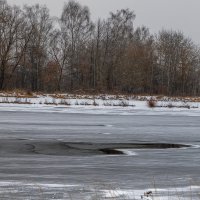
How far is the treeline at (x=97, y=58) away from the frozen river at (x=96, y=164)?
59.5m

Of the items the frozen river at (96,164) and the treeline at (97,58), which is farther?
the treeline at (97,58)

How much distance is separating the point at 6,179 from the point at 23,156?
3.15 m

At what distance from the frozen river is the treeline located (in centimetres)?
5947

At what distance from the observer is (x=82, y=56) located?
271 feet

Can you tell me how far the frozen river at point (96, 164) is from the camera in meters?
8.05

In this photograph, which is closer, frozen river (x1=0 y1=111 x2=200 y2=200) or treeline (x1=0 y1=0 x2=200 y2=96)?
frozen river (x1=0 y1=111 x2=200 y2=200)

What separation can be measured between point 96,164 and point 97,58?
72.4m

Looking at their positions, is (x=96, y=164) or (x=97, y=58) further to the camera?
(x=97, y=58)

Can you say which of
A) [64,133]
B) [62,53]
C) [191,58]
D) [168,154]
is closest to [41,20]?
[62,53]

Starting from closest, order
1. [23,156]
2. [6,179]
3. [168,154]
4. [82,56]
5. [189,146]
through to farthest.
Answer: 1. [6,179]
2. [23,156]
3. [168,154]
4. [189,146]
5. [82,56]

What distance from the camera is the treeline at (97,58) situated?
77750 millimetres

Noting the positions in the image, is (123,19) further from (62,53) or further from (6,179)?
(6,179)

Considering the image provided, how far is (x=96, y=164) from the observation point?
36.0 ft

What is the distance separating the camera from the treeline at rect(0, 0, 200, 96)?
77750 millimetres
